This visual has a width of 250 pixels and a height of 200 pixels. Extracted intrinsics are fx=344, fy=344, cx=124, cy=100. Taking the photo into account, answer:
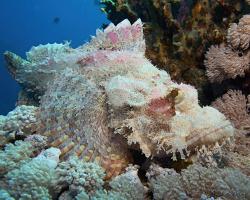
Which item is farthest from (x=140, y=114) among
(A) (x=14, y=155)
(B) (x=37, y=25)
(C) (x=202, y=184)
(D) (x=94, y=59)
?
(B) (x=37, y=25)

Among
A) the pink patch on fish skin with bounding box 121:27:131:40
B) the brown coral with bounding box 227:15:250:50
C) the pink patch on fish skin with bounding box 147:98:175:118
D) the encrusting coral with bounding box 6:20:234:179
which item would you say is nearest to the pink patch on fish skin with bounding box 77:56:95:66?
the encrusting coral with bounding box 6:20:234:179

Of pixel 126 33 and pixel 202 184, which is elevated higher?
pixel 126 33

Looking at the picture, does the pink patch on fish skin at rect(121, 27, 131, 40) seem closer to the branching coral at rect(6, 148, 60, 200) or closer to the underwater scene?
the underwater scene

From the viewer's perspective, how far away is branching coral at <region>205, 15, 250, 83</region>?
3824 millimetres

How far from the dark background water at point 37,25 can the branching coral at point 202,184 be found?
4020 cm

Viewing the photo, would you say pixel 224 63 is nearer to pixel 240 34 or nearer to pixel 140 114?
pixel 240 34

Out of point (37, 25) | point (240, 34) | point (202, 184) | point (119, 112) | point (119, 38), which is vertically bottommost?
point (202, 184)

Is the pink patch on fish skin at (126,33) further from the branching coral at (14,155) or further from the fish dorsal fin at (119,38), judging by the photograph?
the branching coral at (14,155)

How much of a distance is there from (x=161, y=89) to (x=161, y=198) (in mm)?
1015

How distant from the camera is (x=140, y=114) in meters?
2.96

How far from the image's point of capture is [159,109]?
9.63 feet

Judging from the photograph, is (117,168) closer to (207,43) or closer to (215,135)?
(215,135)

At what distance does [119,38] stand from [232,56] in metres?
1.31

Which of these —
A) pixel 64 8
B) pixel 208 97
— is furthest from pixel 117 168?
pixel 64 8
